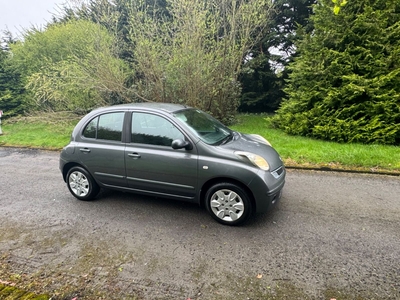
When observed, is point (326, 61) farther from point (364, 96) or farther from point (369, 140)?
point (369, 140)

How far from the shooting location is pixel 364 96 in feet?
25.5

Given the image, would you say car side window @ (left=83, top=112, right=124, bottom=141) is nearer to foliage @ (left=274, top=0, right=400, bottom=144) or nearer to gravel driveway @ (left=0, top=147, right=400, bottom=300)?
gravel driveway @ (left=0, top=147, right=400, bottom=300)

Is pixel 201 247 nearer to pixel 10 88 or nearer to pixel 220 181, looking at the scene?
pixel 220 181

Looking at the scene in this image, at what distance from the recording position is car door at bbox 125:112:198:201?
3616mm

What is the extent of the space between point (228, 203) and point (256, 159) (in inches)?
29.4

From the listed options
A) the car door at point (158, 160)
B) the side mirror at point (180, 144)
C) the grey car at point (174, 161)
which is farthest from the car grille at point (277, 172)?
the side mirror at point (180, 144)

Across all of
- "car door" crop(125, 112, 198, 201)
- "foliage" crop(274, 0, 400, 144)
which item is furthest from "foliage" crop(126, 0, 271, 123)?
"car door" crop(125, 112, 198, 201)

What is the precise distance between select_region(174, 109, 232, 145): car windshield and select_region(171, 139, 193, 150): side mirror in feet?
0.80

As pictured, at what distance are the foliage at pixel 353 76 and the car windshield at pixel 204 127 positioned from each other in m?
5.30

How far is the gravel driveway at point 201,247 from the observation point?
2455mm

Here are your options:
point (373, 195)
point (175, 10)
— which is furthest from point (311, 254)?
point (175, 10)

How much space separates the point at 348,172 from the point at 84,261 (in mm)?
5524

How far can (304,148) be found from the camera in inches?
273

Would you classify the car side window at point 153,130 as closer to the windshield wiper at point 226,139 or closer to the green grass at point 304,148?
the windshield wiper at point 226,139
